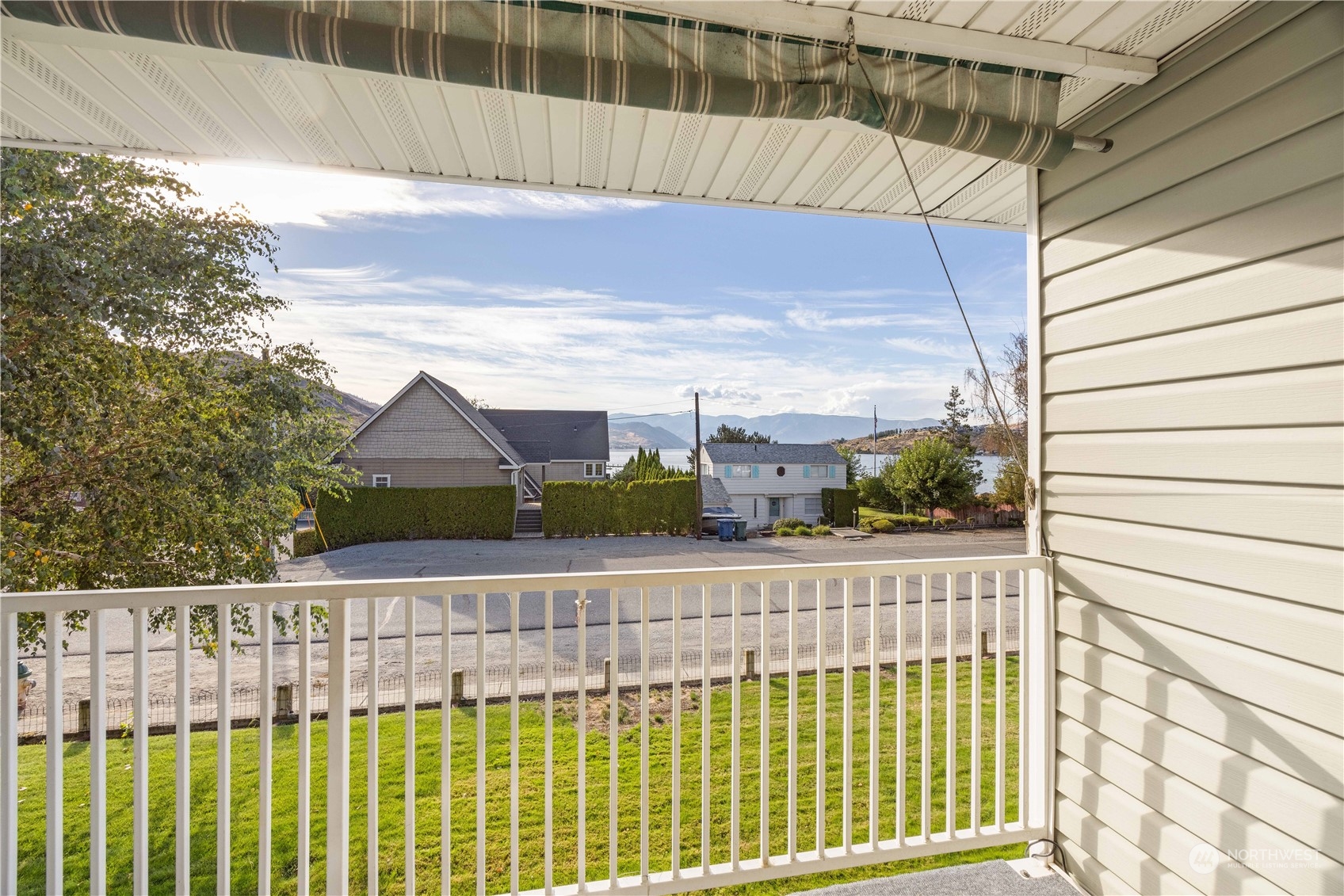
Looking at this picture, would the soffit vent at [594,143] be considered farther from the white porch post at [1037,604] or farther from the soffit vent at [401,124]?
the white porch post at [1037,604]

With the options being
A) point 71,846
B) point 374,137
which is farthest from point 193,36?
point 71,846

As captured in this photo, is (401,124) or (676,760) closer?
(676,760)

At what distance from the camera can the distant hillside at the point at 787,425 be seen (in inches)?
687

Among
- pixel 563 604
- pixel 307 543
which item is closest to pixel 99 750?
pixel 563 604

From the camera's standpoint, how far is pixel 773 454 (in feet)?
54.6

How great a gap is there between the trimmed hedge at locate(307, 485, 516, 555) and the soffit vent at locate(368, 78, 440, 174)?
9.04 m

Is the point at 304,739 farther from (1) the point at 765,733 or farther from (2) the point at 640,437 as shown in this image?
(2) the point at 640,437

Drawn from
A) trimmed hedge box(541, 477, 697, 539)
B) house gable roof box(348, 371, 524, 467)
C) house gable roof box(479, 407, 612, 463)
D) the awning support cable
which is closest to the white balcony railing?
the awning support cable

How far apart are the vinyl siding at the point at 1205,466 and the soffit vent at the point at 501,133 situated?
1.48m

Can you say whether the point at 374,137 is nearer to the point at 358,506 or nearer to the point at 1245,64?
the point at 1245,64

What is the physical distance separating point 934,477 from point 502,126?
12.4 m

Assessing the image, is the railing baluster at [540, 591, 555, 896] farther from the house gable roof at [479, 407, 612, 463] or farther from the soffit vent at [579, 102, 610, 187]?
the house gable roof at [479, 407, 612, 463]

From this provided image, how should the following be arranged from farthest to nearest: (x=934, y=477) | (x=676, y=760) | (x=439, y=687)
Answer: (x=934, y=477), (x=439, y=687), (x=676, y=760)

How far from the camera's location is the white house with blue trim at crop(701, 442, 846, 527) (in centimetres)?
1606
